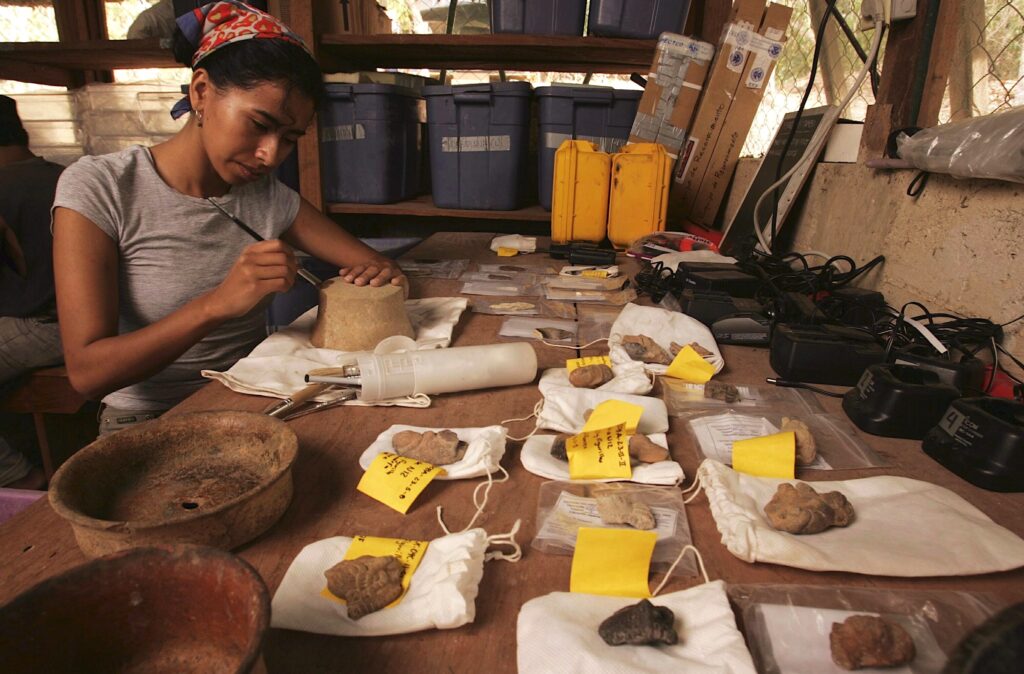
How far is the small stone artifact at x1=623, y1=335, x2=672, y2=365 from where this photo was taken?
0.99m

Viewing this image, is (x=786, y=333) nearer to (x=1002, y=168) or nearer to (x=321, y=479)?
(x=1002, y=168)

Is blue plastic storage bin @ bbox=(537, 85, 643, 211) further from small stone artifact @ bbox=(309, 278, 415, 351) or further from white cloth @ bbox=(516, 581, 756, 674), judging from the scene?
white cloth @ bbox=(516, 581, 756, 674)

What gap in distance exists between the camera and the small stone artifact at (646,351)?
0.99 meters

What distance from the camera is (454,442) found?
0.68 m

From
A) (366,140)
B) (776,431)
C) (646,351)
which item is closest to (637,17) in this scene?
(366,140)

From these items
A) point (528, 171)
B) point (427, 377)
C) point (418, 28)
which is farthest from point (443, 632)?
point (418, 28)

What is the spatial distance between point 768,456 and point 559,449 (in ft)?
0.82

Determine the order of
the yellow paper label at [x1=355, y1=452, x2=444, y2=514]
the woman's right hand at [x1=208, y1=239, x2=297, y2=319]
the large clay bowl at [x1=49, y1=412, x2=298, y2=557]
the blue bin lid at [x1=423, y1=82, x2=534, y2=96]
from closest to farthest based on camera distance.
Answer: the large clay bowl at [x1=49, y1=412, x2=298, y2=557] → the yellow paper label at [x1=355, y1=452, x2=444, y2=514] → the woman's right hand at [x1=208, y1=239, x2=297, y2=319] → the blue bin lid at [x1=423, y1=82, x2=534, y2=96]

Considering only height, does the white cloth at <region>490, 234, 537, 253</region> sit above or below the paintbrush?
below

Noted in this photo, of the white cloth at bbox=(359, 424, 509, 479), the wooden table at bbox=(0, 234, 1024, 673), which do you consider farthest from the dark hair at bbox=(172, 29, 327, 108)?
the white cloth at bbox=(359, 424, 509, 479)

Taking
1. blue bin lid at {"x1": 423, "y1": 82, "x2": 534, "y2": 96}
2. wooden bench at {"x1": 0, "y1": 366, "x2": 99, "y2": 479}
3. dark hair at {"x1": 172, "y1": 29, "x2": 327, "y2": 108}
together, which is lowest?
wooden bench at {"x1": 0, "y1": 366, "x2": 99, "y2": 479}

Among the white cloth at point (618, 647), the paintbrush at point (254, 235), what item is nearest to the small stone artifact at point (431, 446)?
the white cloth at point (618, 647)

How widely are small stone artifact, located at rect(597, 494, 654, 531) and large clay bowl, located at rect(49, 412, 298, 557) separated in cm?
32

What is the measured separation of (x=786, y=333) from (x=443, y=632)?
0.77 meters
